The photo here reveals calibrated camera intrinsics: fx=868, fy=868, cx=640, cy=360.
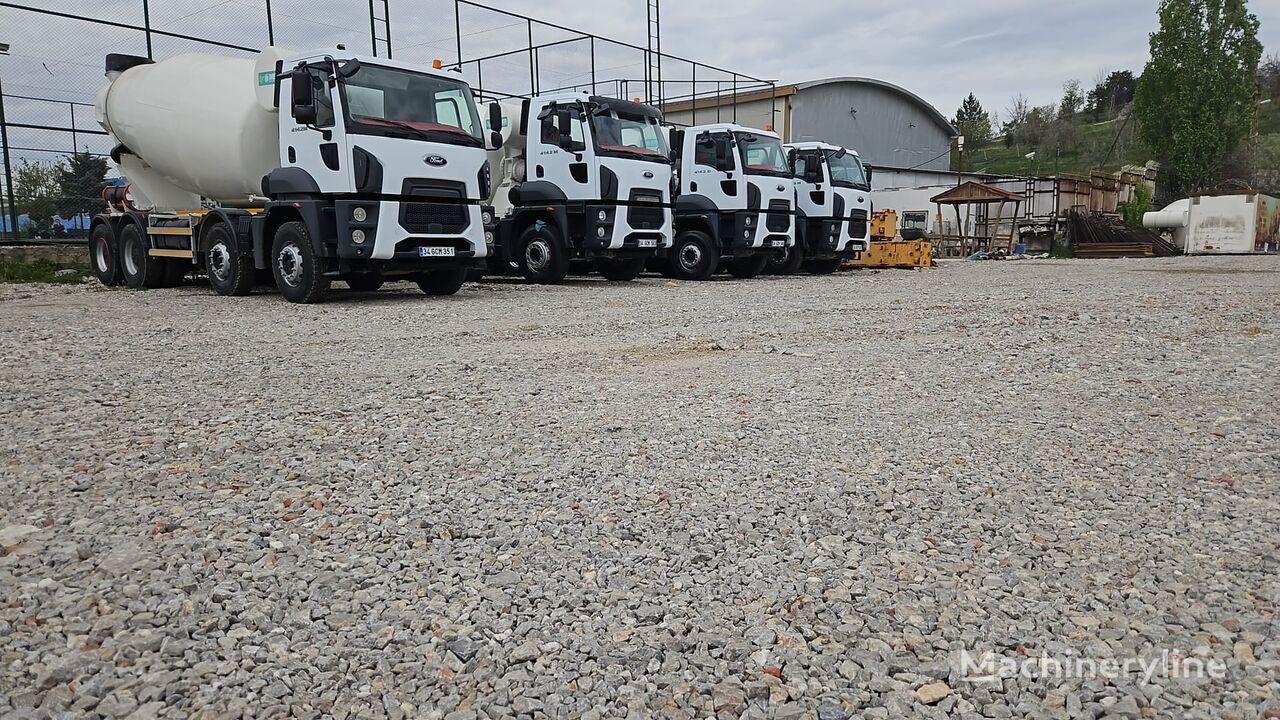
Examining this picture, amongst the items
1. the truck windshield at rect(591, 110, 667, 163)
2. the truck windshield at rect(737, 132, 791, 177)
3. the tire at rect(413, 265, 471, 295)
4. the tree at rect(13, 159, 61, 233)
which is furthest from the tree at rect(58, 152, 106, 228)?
the truck windshield at rect(737, 132, 791, 177)

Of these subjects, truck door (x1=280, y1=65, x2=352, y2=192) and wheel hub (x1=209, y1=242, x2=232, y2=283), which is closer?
truck door (x1=280, y1=65, x2=352, y2=192)

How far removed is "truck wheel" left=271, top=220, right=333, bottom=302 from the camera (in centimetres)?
1109

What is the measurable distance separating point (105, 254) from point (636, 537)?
15.1 m

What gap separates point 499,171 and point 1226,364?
487 inches

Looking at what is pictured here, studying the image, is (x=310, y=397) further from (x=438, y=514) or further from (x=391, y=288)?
(x=391, y=288)

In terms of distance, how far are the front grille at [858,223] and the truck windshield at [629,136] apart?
635cm

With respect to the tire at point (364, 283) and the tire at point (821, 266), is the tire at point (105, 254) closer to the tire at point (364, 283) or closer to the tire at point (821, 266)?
the tire at point (364, 283)

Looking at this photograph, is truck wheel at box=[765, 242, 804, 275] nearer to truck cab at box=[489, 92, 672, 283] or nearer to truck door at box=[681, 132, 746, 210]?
truck door at box=[681, 132, 746, 210]

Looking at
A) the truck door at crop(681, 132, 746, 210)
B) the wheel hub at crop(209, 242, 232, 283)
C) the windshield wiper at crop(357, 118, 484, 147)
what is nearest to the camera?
the windshield wiper at crop(357, 118, 484, 147)

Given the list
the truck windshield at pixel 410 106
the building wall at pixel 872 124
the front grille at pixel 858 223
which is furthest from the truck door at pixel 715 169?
the building wall at pixel 872 124

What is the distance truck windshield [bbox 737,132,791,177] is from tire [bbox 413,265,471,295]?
7.03 metres

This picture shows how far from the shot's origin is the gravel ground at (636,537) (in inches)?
85.0

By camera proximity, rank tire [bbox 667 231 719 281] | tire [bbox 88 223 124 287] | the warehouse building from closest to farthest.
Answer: tire [bbox 88 223 124 287], tire [bbox 667 231 719 281], the warehouse building

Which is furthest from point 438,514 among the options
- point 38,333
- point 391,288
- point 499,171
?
point 499,171
